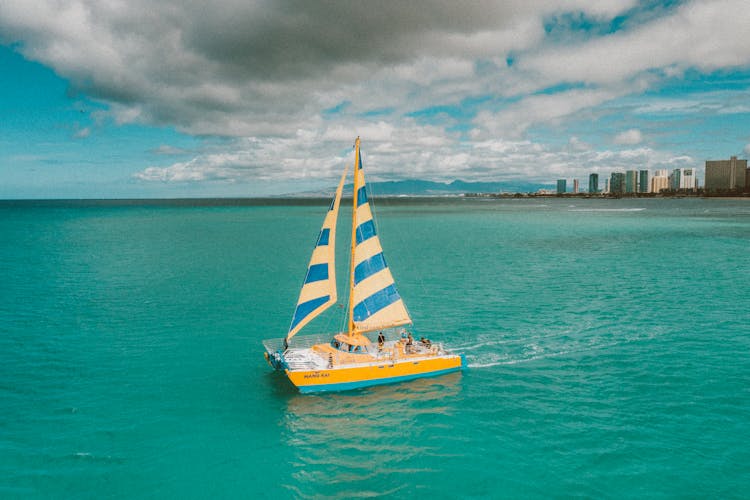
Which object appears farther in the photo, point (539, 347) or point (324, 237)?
point (539, 347)

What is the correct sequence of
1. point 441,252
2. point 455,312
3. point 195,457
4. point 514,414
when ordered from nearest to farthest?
point 195,457, point 514,414, point 455,312, point 441,252

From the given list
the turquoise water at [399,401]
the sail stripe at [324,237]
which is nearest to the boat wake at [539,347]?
the turquoise water at [399,401]

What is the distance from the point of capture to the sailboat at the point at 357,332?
90.9 ft

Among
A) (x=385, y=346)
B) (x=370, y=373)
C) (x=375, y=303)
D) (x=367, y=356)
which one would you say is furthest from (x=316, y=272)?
(x=370, y=373)

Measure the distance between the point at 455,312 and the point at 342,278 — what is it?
20.1 meters

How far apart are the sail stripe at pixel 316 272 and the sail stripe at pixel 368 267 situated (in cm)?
→ 235

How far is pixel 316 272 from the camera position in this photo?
2950 centimetres

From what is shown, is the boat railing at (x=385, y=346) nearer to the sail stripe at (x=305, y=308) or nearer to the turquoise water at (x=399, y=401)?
the turquoise water at (x=399, y=401)

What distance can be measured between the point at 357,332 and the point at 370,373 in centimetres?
348

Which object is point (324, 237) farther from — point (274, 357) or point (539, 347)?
point (539, 347)

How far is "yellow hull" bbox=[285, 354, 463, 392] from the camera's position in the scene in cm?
2719

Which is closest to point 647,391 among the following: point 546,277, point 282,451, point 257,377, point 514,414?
point 514,414

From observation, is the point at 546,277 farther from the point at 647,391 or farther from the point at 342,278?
the point at 647,391

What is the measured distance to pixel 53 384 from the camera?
2919 centimetres
